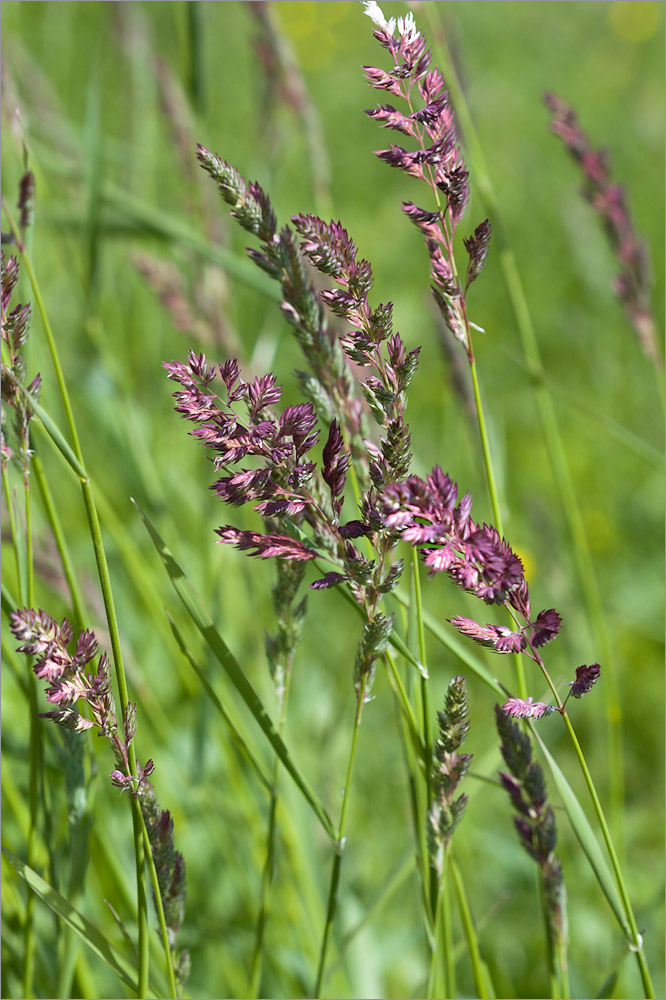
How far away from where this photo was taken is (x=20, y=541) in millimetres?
556

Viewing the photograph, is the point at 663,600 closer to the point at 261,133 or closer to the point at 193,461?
the point at 193,461

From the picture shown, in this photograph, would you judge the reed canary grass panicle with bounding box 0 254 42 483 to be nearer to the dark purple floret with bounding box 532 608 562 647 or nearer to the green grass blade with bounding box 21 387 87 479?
the green grass blade with bounding box 21 387 87 479

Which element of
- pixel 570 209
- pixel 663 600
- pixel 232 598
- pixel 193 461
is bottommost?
pixel 232 598

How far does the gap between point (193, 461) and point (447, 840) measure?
1.22m

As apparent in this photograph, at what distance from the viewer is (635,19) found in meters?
4.03

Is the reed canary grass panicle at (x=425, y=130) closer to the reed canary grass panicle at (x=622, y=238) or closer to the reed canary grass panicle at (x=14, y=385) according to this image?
the reed canary grass panicle at (x=14, y=385)

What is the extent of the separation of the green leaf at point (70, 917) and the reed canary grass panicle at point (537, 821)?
272 millimetres

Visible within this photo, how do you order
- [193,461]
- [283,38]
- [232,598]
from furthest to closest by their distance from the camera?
1. [193,461]
2. [232,598]
3. [283,38]

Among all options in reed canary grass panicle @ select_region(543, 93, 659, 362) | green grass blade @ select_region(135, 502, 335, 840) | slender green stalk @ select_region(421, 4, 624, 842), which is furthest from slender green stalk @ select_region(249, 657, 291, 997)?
reed canary grass panicle @ select_region(543, 93, 659, 362)

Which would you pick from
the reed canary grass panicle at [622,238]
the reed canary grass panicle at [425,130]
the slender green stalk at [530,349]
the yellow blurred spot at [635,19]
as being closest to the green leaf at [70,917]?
the reed canary grass panicle at [425,130]

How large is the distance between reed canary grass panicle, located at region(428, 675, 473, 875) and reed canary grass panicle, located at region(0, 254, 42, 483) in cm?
27

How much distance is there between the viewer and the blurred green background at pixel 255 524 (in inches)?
36.6

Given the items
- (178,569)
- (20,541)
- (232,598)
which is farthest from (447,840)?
(232,598)

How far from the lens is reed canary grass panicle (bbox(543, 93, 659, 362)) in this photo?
0.88 m
